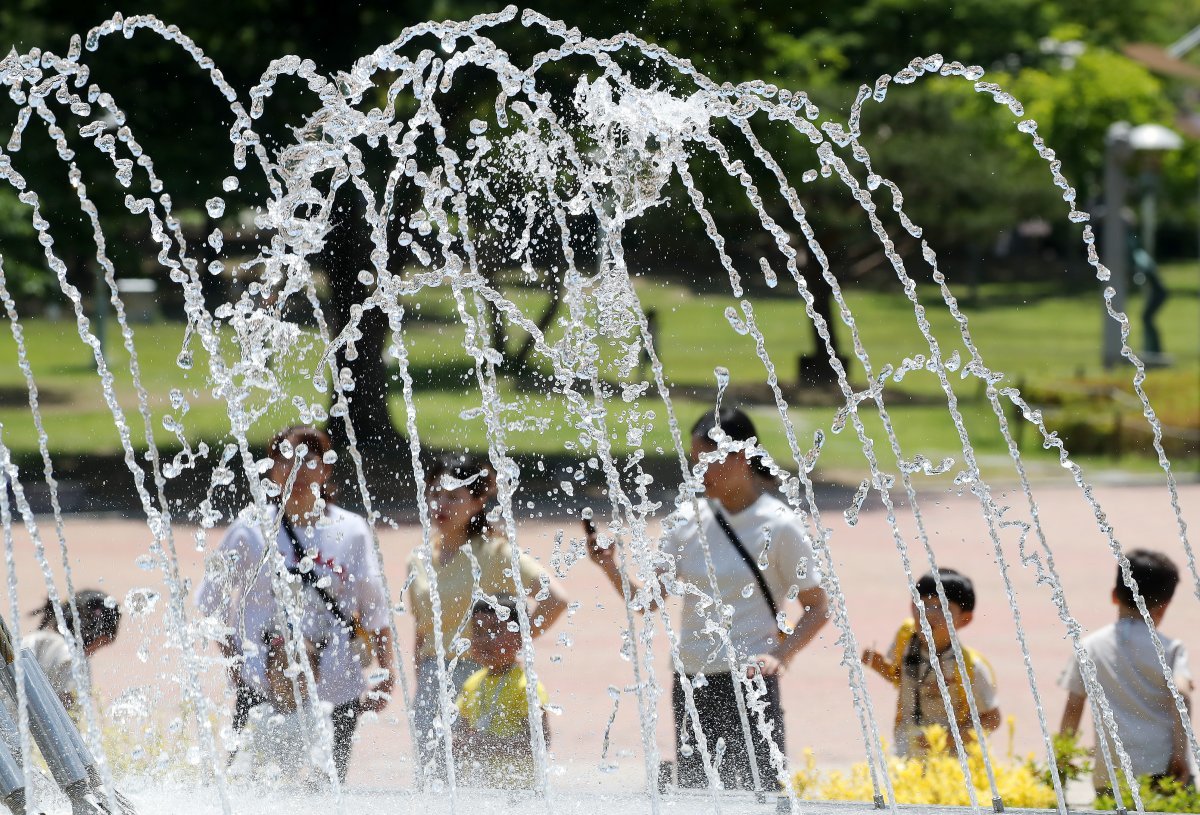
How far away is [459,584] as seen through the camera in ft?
13.5

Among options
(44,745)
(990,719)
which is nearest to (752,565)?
(990,719)

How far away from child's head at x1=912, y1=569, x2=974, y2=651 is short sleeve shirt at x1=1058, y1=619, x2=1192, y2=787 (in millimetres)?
327

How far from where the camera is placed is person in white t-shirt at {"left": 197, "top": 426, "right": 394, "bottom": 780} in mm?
3904

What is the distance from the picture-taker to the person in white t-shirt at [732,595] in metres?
3.88

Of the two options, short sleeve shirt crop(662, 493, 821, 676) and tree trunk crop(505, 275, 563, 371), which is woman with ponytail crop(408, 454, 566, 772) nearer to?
short sleeve shirt crop(662, 493, 821, 676)

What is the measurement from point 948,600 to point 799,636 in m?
0.52

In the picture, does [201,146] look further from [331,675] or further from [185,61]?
[331,675]

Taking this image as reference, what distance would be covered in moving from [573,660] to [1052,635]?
2148mm

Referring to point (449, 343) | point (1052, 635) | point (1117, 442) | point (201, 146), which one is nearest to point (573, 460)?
point (201, 146)

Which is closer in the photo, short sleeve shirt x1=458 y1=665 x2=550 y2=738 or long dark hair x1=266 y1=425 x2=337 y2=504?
short sleeve shirt x1=458 y1=665 x2=550 y2=738

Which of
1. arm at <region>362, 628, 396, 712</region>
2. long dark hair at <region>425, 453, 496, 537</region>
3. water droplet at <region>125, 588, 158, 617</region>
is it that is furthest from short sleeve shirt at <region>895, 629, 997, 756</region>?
water droplet at <region>125, 588, 158, 617</region>

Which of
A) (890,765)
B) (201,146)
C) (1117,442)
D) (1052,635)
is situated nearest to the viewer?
(890,765)

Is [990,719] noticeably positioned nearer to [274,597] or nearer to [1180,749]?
[1180,749]

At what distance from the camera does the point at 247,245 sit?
22.0m
